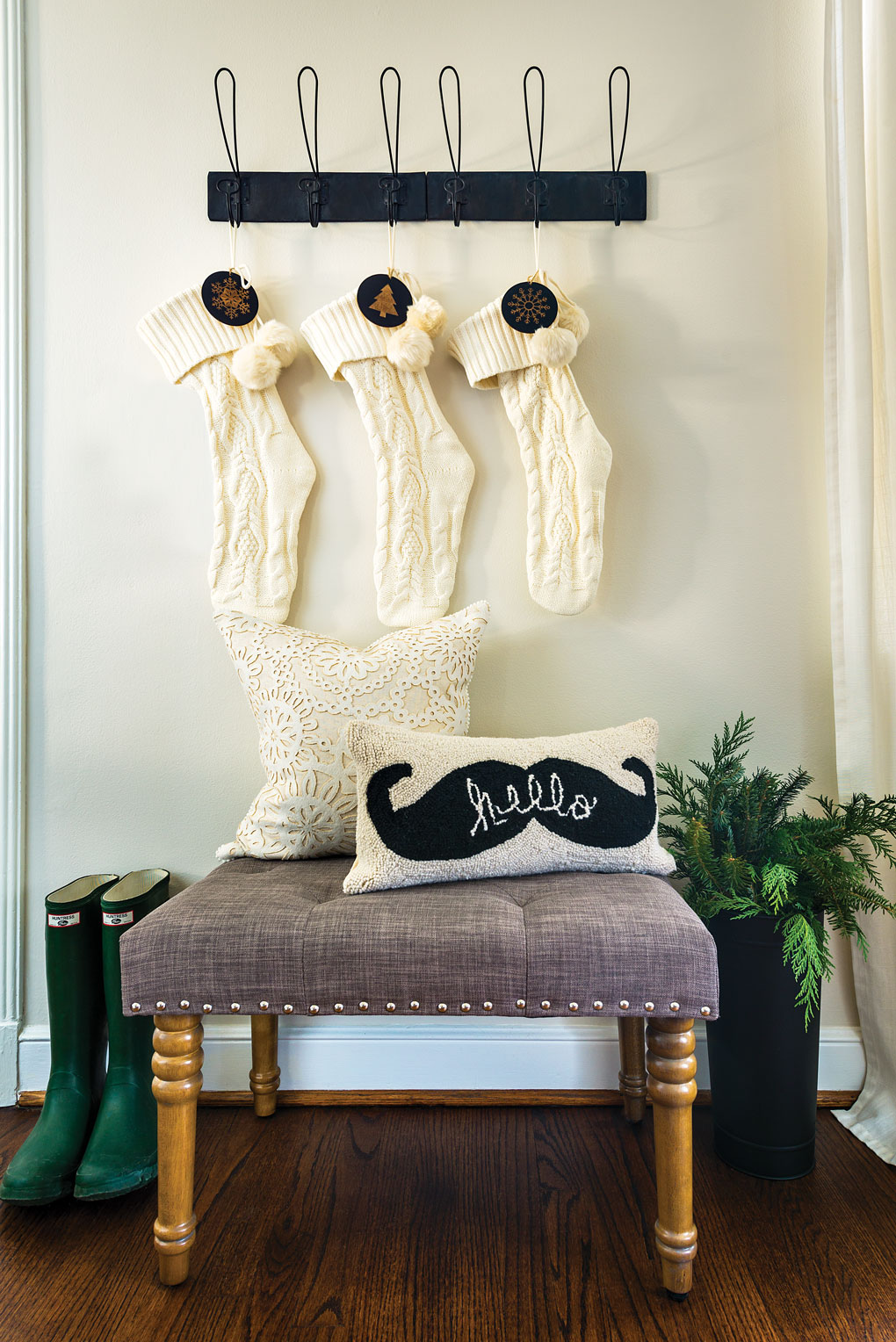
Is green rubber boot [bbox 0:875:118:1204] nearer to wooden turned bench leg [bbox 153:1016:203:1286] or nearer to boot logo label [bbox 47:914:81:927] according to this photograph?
boot logo label [bbox 47:914:81:927]

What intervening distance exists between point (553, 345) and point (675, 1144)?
1.35m

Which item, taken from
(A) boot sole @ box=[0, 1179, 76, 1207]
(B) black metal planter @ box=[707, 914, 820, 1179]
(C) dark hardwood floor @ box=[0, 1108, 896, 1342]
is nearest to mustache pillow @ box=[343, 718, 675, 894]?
(B) black metal planter @ box=[707, 914, 820, 1179]

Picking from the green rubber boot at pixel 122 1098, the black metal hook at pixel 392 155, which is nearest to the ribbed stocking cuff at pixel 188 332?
the black metal hook at pixel 392 155

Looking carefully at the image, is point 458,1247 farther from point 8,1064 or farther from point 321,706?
point 8,1064

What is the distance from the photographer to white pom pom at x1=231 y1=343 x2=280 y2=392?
5.04 ft

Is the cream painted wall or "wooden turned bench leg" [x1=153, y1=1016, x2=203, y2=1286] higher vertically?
the cream painted wall

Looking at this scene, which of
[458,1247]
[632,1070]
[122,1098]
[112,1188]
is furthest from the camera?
[632,1070]

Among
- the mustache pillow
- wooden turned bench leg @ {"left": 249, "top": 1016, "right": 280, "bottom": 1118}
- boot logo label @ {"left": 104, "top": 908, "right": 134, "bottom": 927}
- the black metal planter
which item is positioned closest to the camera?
the mustache pillow


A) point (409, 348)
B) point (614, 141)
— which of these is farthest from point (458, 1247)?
point (614, 141)

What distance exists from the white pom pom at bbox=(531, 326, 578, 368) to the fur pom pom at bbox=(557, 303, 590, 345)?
1.0 inches

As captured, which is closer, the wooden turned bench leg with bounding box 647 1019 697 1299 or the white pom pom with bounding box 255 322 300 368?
the wooden turned bench leg with bounding box 647 1019 697 1299

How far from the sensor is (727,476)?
64.3 inches

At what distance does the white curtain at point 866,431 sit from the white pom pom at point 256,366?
44.4 inches

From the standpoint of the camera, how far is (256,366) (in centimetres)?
153
